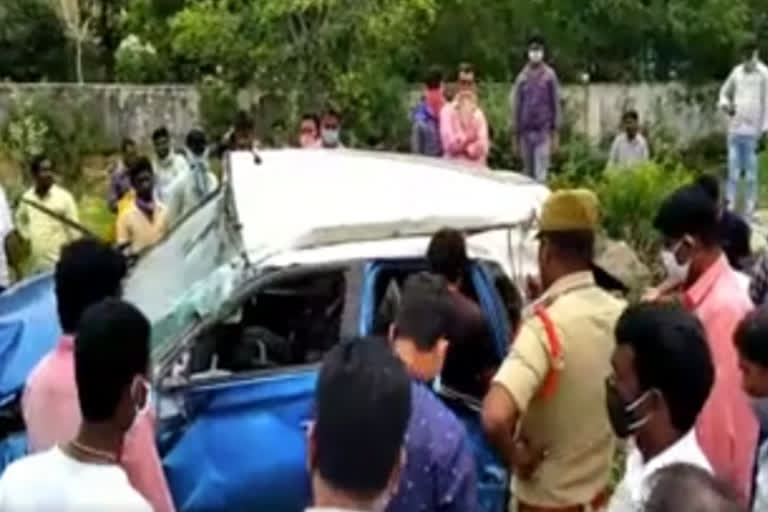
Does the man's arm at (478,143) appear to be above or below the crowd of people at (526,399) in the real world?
below

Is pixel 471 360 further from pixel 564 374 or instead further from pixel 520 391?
pixel 520 391

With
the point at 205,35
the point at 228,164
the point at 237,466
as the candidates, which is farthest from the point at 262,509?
the point at 205,35

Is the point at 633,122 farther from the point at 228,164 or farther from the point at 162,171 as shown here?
the point at 228,164

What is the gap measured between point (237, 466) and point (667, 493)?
171 inches

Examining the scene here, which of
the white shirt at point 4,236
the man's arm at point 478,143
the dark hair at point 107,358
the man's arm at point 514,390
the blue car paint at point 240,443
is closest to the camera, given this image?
the dark hair at point 107,358

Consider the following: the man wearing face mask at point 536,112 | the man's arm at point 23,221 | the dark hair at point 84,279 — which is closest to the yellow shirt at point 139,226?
A: the man's arm at point 23,221

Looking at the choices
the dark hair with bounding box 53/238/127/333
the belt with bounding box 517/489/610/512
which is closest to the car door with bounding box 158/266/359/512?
the dark hair with bounding box 53/238/127/333

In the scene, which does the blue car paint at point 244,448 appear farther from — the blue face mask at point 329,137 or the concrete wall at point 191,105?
the concrete wall at point 191,105

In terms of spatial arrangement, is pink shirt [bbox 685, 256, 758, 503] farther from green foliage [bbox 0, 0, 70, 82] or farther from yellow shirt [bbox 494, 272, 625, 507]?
green foliage [bbox 0, 0, 70, 82]

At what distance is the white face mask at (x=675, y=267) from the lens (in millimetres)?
6345

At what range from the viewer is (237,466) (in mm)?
7723

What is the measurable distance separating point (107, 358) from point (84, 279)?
1.27 m

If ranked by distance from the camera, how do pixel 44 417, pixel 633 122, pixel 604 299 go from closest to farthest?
pixel 44 417 → pixel 604 299 → pixel 633 122

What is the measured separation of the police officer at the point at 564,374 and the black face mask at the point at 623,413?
0.93 metres
